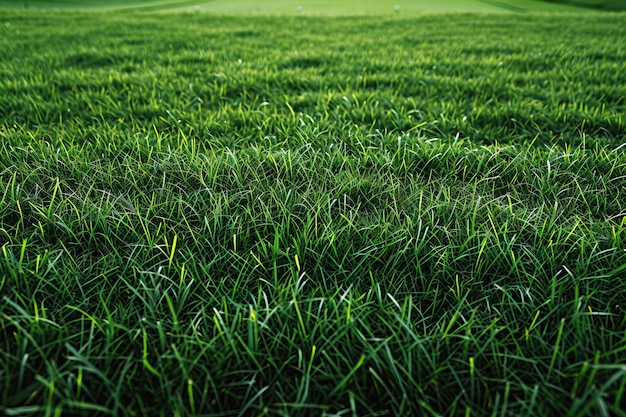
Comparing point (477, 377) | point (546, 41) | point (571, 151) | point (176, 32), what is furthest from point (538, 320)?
point (176, 32)

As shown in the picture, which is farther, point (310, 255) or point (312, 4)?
point (312, 4)

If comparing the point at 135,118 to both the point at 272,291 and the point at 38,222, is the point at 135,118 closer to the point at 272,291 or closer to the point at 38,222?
the point at 38,222

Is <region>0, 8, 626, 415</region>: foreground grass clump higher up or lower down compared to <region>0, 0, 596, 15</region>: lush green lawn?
lower down

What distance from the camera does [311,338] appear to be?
107 centimetres

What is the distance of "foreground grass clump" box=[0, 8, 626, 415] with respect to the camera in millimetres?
982

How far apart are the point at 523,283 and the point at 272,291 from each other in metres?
0.84

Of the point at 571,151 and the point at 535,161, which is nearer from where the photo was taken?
the point at 535,161

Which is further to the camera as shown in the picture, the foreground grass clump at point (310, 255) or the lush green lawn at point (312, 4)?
the lush green lawn at point (312, 4)

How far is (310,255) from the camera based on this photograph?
140cm

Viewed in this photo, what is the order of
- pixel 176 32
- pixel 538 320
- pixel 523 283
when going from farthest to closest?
1. pixel 176 32
2. pixel 523 283
3. pixel 538 320

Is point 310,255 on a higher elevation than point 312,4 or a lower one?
lower

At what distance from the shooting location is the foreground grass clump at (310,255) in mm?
982

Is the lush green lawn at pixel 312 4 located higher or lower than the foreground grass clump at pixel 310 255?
higher

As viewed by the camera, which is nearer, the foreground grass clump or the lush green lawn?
the foreground grass clump
